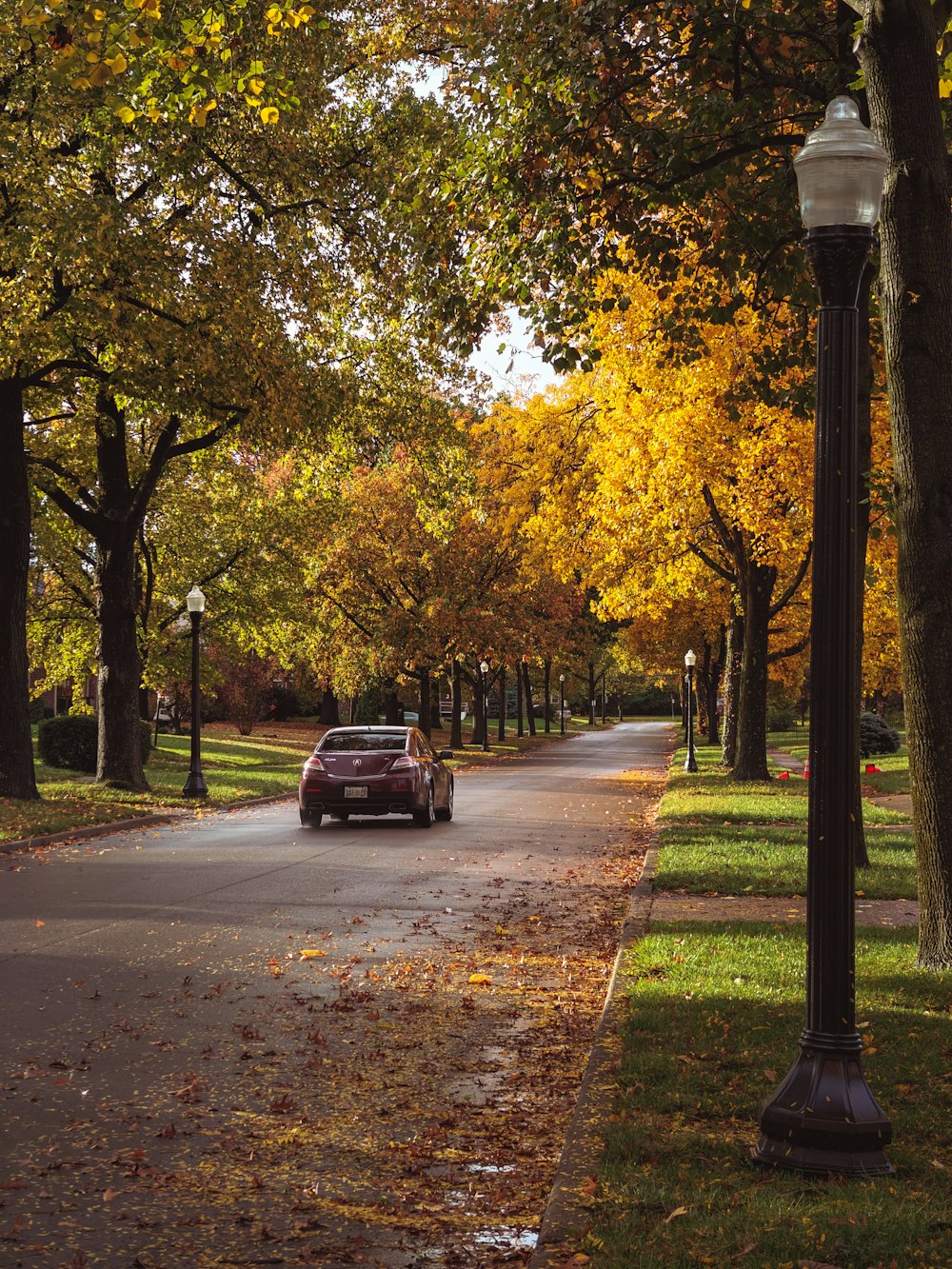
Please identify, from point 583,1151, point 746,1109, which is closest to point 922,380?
point 746,1109

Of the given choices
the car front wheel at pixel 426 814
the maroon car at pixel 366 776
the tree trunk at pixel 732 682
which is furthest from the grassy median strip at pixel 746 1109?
the tree trunk at pixel 732 682

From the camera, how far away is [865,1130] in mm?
4969

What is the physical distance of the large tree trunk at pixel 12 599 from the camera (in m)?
21.5

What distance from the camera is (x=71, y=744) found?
31.3 meters

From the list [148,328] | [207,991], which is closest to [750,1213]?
[207,991]

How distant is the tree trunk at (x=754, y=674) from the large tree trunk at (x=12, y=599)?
14631 mm

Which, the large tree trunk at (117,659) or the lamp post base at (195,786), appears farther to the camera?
the lamp post base at (195,786)

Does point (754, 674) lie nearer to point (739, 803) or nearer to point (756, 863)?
point (739, 803)

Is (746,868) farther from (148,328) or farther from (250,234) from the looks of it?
(250,234)

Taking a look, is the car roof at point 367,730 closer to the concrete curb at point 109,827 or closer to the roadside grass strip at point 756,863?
the concrete curb at point 109,827

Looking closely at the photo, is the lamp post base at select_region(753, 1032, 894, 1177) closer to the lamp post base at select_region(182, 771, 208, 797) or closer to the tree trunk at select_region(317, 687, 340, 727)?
the lamp post base at select_region(182, 771, 208, 797)

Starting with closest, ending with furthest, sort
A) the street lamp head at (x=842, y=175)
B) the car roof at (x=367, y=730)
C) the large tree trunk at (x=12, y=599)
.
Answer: the street lamp head at (x=842, y=175)
the car roof at (x=367, y=730)
the large tree trunk at (x=12, y=599)

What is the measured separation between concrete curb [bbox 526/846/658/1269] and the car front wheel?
1171 cm

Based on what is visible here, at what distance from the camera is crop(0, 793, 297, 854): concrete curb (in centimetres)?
1700
